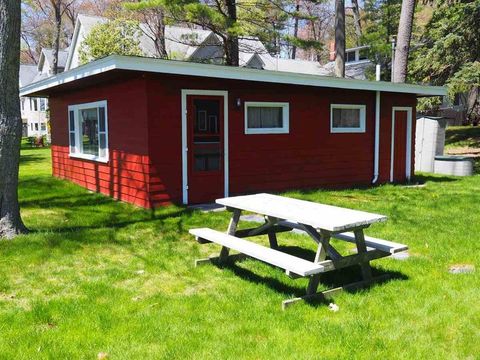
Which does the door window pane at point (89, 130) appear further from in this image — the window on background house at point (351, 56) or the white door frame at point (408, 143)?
the window on background house at point (351, 56)

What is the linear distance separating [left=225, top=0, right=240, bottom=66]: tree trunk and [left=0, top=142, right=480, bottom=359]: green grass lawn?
31.5ft

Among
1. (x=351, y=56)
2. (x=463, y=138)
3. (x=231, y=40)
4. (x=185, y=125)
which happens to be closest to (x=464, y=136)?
(x=463, y=138)

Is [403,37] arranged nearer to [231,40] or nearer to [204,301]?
[231,40]

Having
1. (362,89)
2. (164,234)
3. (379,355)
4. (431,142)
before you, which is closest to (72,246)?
(164,234)

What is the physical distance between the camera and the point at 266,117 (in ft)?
32.7

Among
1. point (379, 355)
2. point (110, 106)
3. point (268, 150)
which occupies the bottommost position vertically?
point (379, 355)

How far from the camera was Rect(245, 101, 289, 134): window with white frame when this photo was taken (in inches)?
381

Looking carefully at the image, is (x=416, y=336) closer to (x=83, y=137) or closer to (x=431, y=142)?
(x=83, y=137)

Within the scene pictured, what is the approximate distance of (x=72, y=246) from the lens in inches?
238

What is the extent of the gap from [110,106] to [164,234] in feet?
12.7

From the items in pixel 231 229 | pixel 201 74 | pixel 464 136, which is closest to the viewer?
pixel 231 229

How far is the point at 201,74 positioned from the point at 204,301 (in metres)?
4.90

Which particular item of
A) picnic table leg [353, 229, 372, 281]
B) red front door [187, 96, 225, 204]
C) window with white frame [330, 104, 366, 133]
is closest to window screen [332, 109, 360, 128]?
window with white frame [330, 104, 366, 133]

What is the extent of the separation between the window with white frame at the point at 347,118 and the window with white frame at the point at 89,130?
493cm
